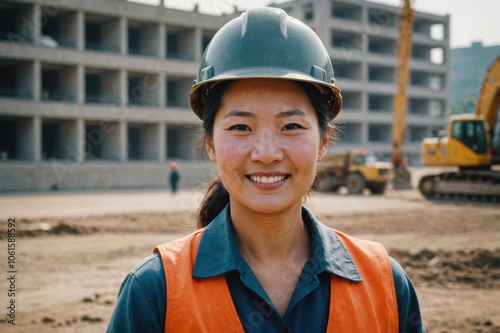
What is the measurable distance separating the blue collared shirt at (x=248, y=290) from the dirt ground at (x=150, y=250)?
80 centimetres

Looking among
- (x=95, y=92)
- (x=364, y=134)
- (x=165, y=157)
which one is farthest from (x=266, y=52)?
(x=364, y=134)

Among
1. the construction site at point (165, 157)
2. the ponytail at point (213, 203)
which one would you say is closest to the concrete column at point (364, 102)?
the construction site at point (165, 157)

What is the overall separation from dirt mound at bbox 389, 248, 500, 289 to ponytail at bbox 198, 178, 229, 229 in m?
6.35

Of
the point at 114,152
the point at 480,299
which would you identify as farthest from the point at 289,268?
the point at 114,152

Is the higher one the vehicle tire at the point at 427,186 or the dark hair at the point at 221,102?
the dark hair at the point at 221,102

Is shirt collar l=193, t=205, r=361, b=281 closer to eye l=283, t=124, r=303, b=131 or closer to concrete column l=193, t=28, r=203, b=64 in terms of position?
eye l=283, t=124, r=303, b=131

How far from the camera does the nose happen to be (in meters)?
1.96

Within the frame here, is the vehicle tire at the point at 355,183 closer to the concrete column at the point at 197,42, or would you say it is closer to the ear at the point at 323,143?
the concrete column at the point at 197,42

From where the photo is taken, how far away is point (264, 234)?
2127mm

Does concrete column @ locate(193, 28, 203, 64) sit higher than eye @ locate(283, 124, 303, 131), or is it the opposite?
concrete column @ locate(193, 28, 203, 64)

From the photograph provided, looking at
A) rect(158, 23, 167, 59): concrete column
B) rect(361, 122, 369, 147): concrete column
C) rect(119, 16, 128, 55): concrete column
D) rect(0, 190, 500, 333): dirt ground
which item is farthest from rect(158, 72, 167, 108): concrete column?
rect(361, 122, 369, 147): concrete column

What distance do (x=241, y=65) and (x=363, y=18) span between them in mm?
54523

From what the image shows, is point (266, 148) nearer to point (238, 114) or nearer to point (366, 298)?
point (238, 114)

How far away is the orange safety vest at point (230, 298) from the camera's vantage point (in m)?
1.74
